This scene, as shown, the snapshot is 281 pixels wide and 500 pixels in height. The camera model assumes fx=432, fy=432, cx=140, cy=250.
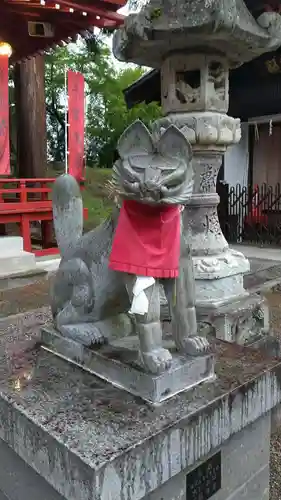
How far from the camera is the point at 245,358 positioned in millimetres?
1808

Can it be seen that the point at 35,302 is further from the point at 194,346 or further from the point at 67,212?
the point at 194,346

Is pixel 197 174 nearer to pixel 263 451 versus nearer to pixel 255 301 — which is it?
pixel 255 301

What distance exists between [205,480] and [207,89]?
232 centimetres

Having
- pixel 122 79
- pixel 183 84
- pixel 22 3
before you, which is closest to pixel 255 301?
pixel 183 84

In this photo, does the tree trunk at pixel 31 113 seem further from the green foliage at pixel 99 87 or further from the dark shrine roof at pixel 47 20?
the green foliage at pixel 99 87

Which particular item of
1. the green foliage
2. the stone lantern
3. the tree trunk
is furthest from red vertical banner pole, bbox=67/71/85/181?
the green foliage

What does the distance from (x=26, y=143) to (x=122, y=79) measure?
1170cm

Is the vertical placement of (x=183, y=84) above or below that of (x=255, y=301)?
above

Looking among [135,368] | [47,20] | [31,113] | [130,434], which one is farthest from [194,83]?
[31,113]

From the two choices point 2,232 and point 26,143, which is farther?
point 26,143

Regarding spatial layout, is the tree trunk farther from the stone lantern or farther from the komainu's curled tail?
the komainu's curled tail

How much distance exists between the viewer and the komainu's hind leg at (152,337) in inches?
54.7

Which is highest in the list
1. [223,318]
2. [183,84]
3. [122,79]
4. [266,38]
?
[122,79]

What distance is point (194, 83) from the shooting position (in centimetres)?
299
